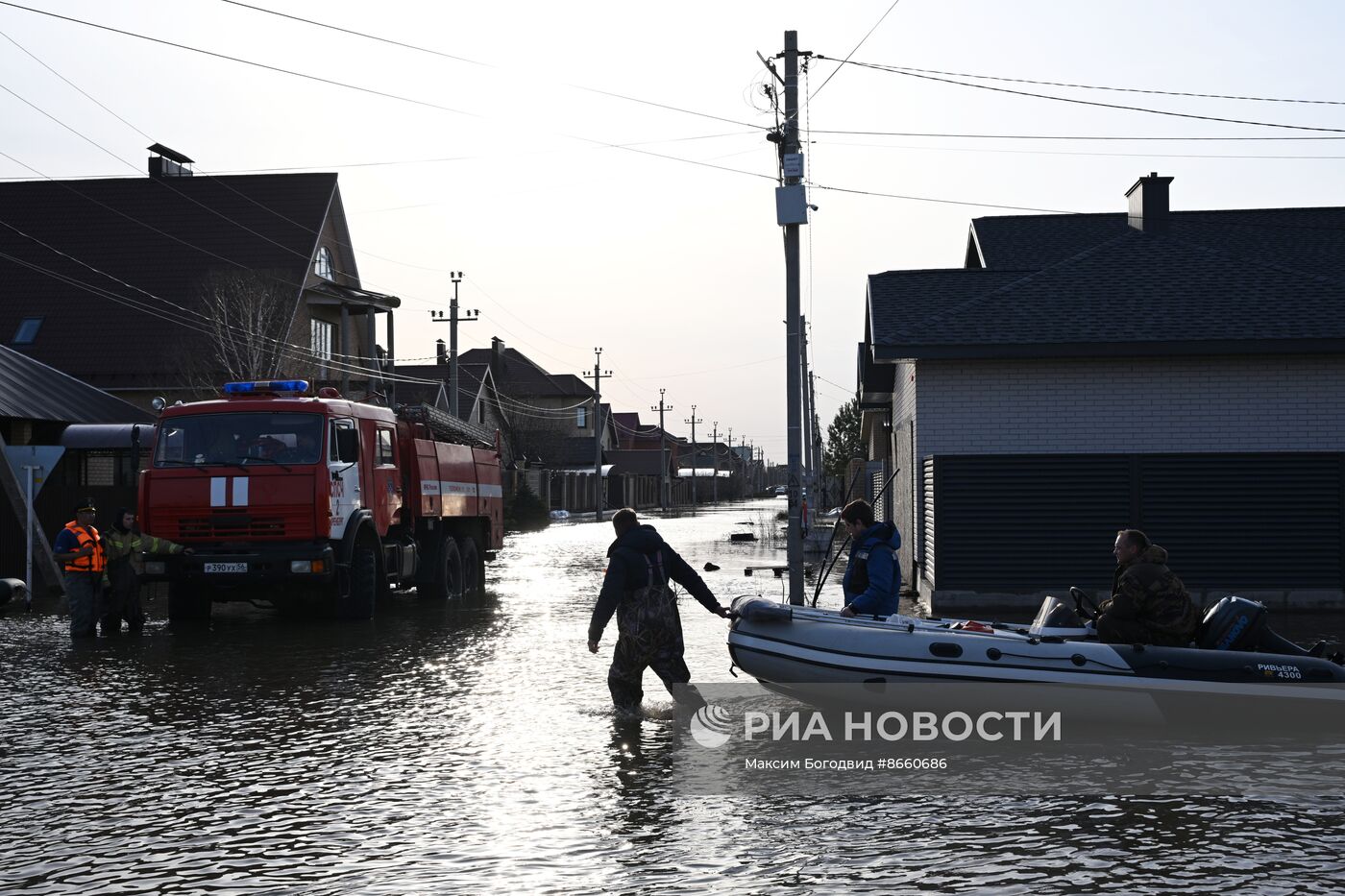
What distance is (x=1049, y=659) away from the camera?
9922 millimetres

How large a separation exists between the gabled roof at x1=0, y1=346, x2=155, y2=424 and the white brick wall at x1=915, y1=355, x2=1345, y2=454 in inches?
643

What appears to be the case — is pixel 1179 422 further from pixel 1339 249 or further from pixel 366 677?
pixel 366 677

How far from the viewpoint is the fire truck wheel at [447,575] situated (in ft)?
72.2

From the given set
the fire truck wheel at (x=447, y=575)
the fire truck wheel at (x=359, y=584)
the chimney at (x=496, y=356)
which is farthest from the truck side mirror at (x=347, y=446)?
the chimney at (x=496, y=356)

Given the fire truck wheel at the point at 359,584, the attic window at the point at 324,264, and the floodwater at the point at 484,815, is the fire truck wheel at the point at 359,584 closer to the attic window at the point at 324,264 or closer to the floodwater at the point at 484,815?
the floodwater at the point at 484,815

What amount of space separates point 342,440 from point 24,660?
4.98m

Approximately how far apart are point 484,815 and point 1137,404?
45.4 ft

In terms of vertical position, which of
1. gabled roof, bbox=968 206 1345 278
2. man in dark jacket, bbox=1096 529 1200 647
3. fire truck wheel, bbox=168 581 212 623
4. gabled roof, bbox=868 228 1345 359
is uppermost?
gabled roof, bbox=968 206 1345 278

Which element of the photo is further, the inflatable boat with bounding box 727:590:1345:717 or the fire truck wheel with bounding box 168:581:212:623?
the fire truck wheel with bounding box 168:581:212:623

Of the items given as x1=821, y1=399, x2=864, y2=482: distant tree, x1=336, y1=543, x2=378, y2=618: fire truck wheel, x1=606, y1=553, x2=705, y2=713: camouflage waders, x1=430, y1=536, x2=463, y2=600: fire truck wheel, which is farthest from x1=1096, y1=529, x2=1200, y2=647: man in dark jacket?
x1=821, y1=399, x2=864, y2=482: distant tree

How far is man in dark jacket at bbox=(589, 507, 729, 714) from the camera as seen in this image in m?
10.6

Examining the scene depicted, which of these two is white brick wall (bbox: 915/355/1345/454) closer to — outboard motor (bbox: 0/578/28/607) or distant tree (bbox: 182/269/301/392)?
outboard motor (bbox: 0/578/28/607)

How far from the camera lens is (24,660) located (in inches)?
576

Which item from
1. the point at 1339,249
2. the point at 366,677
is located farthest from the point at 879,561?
the point at 1339,249
